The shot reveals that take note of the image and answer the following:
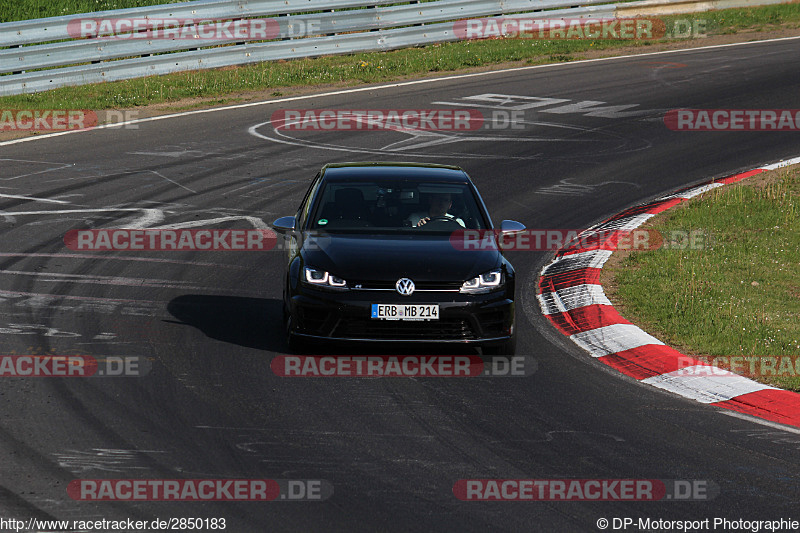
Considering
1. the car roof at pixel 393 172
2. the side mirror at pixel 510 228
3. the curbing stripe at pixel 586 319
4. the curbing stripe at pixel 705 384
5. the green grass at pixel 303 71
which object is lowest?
the curbing stripe at pixel 705 384

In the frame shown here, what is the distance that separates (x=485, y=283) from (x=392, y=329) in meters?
0.88

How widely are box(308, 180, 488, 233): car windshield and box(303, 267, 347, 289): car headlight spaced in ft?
2.86

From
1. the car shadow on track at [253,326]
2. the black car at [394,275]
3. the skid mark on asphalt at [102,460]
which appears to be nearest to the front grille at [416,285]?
the black car at [394,275]

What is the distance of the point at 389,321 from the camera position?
8.96 metres

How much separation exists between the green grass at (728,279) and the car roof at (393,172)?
211 cm

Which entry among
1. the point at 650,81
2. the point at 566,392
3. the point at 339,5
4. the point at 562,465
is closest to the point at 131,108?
the point at 339,5

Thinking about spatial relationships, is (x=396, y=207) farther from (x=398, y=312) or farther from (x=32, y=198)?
(x=32, y=198)

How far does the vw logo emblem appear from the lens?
9000 millimetres

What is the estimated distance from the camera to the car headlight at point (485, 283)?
9180 mm

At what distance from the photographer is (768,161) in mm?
17656

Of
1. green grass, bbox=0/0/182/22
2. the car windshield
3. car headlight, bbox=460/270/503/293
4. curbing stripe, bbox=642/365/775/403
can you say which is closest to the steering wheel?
the car windshield

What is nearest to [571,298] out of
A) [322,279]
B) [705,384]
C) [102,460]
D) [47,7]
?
[705,384]

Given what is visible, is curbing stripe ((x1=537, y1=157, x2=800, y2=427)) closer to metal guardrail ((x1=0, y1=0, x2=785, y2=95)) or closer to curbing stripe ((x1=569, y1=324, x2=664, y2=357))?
curbing stripe ((x1=569, y1=324, x2=664, y2=357))

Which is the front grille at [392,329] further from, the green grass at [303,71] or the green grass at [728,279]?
the green grass at [303,71]
